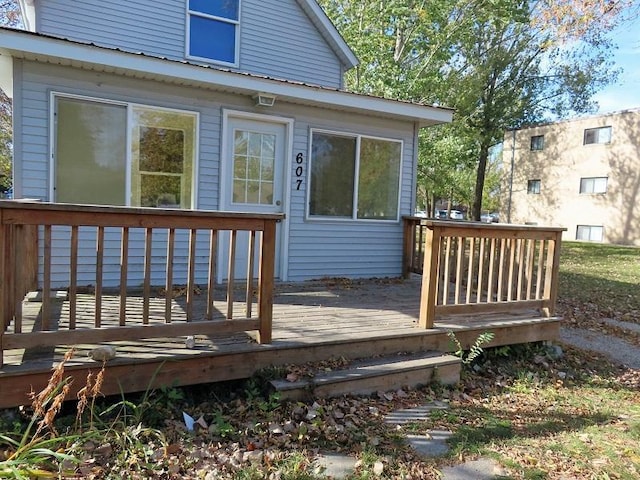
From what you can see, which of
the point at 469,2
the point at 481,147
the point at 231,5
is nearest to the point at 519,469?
the point at 231,5

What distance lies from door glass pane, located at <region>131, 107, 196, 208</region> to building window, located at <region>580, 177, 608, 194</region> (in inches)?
797

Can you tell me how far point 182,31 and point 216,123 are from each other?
220cm

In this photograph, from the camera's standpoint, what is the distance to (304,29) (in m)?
7.96

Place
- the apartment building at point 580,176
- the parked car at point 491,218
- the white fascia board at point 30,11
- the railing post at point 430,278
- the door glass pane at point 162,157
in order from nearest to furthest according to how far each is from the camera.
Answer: the railing post at point 430,278, the door glass pane at point 162,157, the white fascia board at point 30,11, the apartment building at point 580,176, the parked car at point 491,218

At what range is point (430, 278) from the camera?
4023mm

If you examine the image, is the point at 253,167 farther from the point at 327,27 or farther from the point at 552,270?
the point at 552,270

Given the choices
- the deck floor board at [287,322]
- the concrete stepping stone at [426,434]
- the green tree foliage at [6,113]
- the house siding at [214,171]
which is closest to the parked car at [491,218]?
the house siding at [214,171]

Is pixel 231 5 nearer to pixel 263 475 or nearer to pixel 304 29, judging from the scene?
pixel 304 29

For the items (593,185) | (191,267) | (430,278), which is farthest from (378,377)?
(593,185)

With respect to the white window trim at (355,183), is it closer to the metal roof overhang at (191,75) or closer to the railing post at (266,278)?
the metal roof overhang at (191,75)

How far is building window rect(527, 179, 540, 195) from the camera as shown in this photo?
23.0m

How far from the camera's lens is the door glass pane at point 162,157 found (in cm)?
534

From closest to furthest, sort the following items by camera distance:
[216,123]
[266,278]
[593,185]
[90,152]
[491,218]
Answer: [266,278]
[90,152]
[216,123]
[593,185]
[491,218]

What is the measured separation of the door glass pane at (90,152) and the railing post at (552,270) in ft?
15.5
